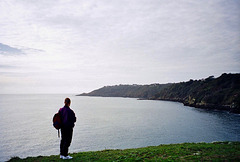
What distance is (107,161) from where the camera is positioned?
10.8 metres

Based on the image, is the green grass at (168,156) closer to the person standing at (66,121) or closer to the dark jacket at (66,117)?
the person standing at (66,121)

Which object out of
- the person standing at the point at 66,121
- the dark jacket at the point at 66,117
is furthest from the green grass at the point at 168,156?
the dark jacket at the point at 66,117

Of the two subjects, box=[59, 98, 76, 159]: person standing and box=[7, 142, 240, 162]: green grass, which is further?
box=[59, 98, 76, 159]: person standing

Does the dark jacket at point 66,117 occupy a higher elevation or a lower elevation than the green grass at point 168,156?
higher

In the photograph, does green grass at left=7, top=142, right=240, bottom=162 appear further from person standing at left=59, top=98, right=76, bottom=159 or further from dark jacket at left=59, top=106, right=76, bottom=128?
dark jacket at left=59, top=106, right=76, bottom=128

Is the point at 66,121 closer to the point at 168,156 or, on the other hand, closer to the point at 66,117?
the point at 66,117

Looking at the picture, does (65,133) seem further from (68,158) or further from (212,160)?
(212,160)

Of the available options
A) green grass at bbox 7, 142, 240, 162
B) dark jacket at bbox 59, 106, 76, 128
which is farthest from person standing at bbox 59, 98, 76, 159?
green grass at bbox 7, 142, 240, 162

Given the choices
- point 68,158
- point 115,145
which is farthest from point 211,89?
point 68,158

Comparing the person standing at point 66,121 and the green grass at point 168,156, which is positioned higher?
the person standing at point 66,121

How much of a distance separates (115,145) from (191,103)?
4015 inches

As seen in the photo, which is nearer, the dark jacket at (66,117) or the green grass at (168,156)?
the green grass at (168,156)

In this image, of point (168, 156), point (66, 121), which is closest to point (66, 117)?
point (66, 121)

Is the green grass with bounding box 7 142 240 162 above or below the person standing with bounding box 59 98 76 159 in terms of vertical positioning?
below
